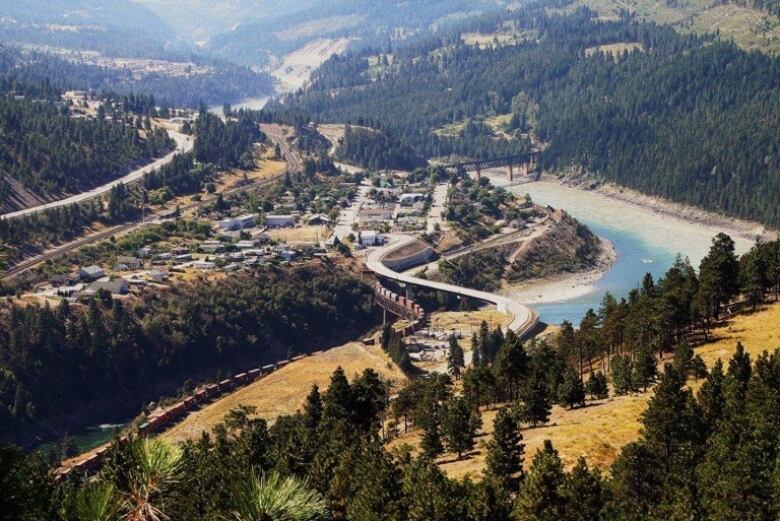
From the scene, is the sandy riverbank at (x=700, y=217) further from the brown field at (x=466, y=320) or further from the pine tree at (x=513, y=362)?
the pine tree at (x=513, y=362)

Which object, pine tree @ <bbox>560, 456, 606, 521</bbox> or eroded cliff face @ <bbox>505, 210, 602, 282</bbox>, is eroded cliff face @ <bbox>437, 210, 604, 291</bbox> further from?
pine tree @ <bbox>560, 456, 606, 521</bbox>

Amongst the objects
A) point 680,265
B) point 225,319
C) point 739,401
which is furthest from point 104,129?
point 739,401

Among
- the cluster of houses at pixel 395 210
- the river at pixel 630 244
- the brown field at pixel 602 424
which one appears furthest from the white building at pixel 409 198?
the brown field at pixel 602 424

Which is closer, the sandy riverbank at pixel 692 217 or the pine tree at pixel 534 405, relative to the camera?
the pine tree at pixel 534 405

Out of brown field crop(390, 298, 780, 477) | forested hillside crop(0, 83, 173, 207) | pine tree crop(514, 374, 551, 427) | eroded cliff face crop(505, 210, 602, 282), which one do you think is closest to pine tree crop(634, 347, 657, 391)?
brown field crop(390, 298, 780, 477)

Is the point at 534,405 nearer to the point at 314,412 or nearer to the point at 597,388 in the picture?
the point at 597,388

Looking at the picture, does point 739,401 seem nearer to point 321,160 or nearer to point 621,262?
point 621,262
